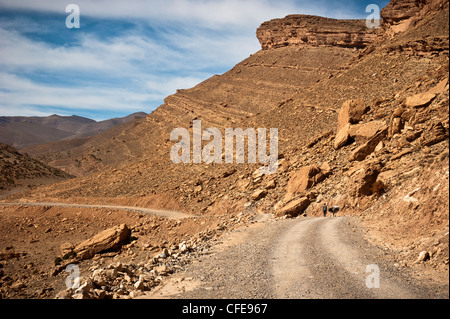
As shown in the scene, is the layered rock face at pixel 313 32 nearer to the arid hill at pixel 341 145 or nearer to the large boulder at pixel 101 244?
the arid hill at pixel 341 145

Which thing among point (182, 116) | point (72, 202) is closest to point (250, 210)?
point (72, 202)

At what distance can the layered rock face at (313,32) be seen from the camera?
226 ft

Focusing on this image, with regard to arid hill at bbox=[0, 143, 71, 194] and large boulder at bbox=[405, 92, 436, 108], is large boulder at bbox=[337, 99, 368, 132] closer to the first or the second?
large boulder at bbox=[405, 92, 436, 108]

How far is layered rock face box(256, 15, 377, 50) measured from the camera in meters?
68.9

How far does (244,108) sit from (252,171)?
29.4 metres

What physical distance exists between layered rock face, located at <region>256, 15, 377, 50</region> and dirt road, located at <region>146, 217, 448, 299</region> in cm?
6643

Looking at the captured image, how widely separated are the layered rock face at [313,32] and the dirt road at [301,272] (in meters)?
66.4

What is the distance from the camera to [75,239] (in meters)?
25.3

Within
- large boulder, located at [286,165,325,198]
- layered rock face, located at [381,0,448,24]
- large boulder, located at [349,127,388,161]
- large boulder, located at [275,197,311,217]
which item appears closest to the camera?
large boulder, located at [275,197,311,217]

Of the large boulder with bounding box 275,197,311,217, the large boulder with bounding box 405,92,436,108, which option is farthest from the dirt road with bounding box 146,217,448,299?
the large boulder with bounding box 405,92,436,108

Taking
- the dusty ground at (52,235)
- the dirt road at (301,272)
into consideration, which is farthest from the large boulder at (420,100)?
the dusty ground at (52,235)

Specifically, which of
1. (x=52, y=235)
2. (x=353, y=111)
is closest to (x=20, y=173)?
(x=52, y=235)

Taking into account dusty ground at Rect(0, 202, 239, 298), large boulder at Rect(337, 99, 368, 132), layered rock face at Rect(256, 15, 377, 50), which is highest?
layered rock face at Rect(256, 15, 377, 50)

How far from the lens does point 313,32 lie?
71938 millimetres
